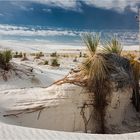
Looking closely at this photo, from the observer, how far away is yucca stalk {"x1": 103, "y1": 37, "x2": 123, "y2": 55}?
1052 cm

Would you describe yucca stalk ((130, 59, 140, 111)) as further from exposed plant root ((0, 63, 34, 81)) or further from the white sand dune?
exposed plant root ((0, 63, 34, 81))

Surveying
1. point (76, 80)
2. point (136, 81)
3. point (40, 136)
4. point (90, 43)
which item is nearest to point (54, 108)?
point (76, 80)

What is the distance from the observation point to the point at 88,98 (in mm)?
8906

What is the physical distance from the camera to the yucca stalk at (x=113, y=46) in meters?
10.5

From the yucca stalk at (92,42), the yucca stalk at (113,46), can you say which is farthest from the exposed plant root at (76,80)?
the yucca stalk at (113,46)

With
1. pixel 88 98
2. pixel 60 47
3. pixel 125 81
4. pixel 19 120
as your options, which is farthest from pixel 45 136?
pixel 60 47

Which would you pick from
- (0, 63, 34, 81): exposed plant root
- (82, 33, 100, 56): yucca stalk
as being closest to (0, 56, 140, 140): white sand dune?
(82, 33, 100, 56): yucca stalk

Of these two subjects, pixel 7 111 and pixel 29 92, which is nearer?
pixel 7 111

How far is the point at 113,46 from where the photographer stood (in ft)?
34.9

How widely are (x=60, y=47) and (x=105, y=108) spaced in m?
56.9

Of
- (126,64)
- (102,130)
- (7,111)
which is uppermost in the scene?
(126,64)

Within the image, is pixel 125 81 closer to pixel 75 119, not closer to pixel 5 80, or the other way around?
pixel 75 119

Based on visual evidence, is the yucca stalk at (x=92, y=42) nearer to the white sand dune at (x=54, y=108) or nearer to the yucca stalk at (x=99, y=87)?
the yucca stalk at (x=99, y=87)

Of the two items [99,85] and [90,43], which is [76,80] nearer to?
[99,85]
